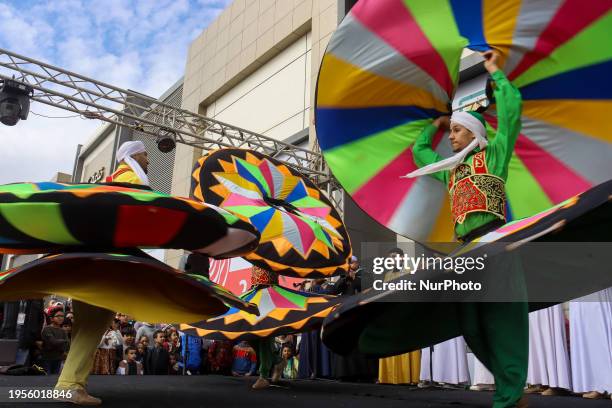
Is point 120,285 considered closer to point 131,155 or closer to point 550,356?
point 131,155

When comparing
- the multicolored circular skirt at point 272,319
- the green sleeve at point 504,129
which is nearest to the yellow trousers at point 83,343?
the multicolored circular skirt at point 272,319

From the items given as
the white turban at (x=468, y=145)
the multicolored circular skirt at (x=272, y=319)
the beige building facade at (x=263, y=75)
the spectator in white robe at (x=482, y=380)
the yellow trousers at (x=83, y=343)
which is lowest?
the spectator in white robe at (x=482, y=380)

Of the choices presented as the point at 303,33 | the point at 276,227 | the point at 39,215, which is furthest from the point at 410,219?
the point at 303,33

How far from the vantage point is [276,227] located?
181 inches

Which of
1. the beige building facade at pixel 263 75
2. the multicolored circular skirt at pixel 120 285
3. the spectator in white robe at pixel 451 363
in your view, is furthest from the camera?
the beige building facade at pixel 263 75

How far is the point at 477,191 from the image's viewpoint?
2426 mm

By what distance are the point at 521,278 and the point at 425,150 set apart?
1.15 m

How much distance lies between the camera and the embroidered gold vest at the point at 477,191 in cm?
239

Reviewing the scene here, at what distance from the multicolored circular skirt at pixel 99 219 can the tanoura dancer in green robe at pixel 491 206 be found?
1.20 metres

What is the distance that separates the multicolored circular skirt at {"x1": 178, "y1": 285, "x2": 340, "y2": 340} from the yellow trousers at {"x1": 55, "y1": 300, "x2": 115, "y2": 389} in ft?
3.81

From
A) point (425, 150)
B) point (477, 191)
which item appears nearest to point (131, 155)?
point (425, 150)

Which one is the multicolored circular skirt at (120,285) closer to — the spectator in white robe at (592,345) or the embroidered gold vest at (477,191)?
the embroidered gold vest at (477,191)

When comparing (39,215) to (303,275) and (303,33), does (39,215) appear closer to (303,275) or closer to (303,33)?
(303,275)

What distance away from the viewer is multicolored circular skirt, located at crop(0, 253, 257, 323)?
2527 mm
